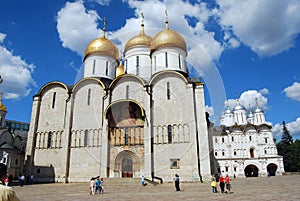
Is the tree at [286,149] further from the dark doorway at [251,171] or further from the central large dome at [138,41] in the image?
the central large dome at [138,41]

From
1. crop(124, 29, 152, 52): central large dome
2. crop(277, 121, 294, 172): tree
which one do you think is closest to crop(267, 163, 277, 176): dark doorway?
crop(277, 121, 294, 172): tree

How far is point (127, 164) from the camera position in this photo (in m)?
19.8

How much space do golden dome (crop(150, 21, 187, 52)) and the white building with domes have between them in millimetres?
19937

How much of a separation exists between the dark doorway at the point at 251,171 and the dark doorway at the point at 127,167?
30043mm

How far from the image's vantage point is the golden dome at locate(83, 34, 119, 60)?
2503cm

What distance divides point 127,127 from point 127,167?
3526mm

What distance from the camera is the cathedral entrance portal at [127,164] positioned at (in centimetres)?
1944

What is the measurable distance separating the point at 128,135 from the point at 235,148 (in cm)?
2785

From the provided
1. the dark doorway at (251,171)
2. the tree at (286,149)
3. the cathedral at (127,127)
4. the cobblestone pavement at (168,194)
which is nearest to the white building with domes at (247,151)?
the dark doorway at (251,171)

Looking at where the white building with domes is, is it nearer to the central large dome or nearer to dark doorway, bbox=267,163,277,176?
dark doorway, bbox=267,163,277,176

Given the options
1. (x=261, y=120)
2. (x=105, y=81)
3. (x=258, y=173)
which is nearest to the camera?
(x=105, y=81)

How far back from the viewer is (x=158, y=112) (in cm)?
2039

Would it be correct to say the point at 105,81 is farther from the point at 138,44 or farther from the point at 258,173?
the point at 258,173

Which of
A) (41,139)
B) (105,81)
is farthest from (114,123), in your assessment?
(41,139)
